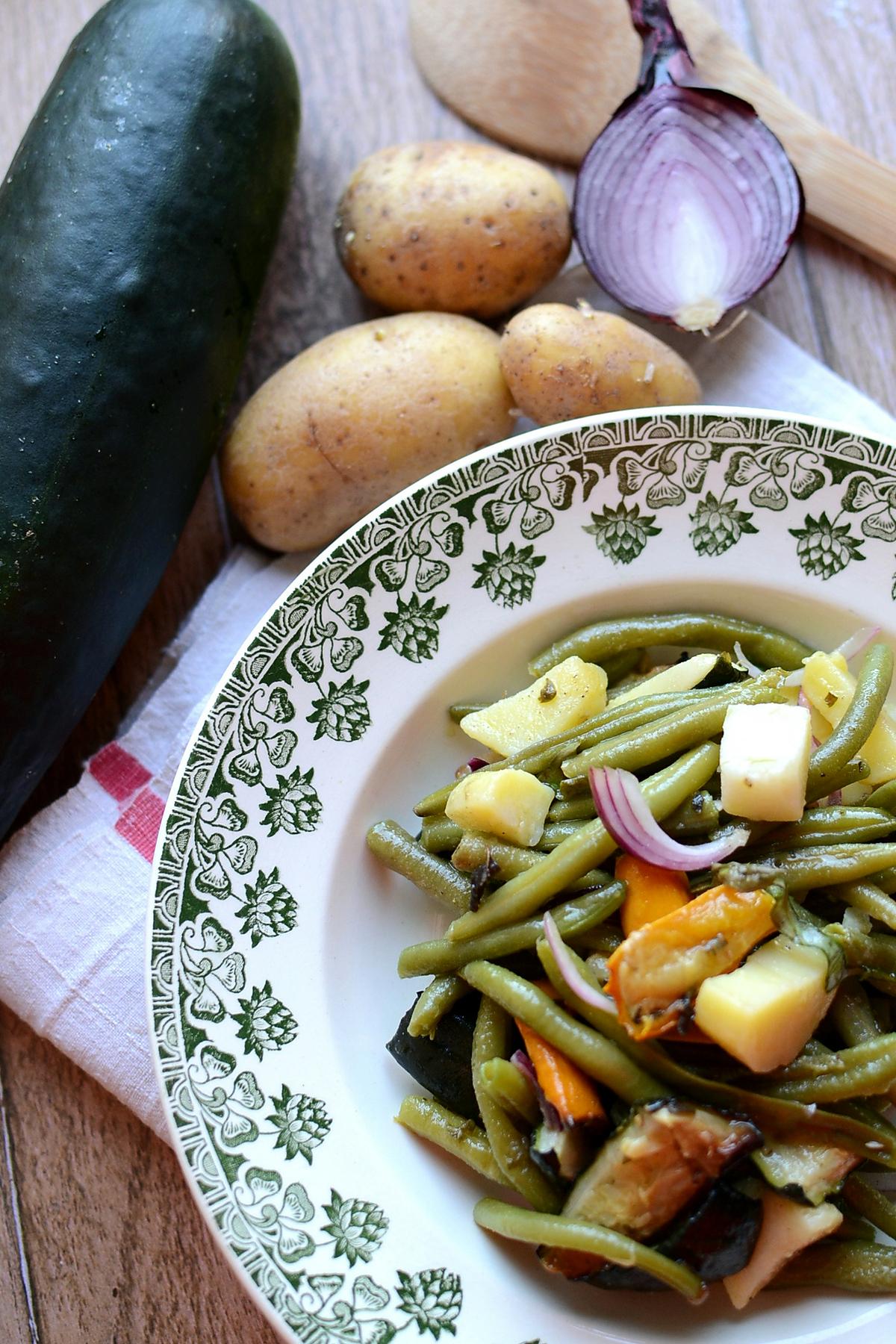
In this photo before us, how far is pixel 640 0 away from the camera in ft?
9.68

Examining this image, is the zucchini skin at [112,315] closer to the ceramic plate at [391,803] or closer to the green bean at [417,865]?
the ceramic plate at [391,803]

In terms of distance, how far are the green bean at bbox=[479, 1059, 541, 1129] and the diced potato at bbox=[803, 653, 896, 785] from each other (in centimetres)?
103

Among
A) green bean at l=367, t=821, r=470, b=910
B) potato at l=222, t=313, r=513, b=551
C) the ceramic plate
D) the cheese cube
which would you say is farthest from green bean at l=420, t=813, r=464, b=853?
potato at l=222, t=313, r=513, b=551

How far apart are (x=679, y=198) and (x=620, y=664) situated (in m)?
1.39

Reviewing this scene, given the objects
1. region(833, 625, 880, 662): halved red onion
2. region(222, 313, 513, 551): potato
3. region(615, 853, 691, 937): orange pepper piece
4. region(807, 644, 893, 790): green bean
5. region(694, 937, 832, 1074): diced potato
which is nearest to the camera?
region(694, 937, 832, 1074): diced potato

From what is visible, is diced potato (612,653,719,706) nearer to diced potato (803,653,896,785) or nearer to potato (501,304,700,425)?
diced potato (803,653,896,785)

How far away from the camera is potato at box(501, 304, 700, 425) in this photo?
279cm

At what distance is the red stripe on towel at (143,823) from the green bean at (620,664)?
1.22 meters

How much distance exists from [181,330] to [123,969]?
1651mm

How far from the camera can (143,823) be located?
2.83 m

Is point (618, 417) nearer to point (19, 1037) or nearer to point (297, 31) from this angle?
point (297, 31)

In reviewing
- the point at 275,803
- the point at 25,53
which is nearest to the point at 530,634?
the point at 275,803

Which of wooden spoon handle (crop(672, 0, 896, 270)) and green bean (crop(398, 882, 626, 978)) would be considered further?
wooden spoon handle (crop(672, 0, 896, 270))

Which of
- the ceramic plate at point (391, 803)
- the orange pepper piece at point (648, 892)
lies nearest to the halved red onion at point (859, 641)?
the ceramic plate at point (391, 803)
